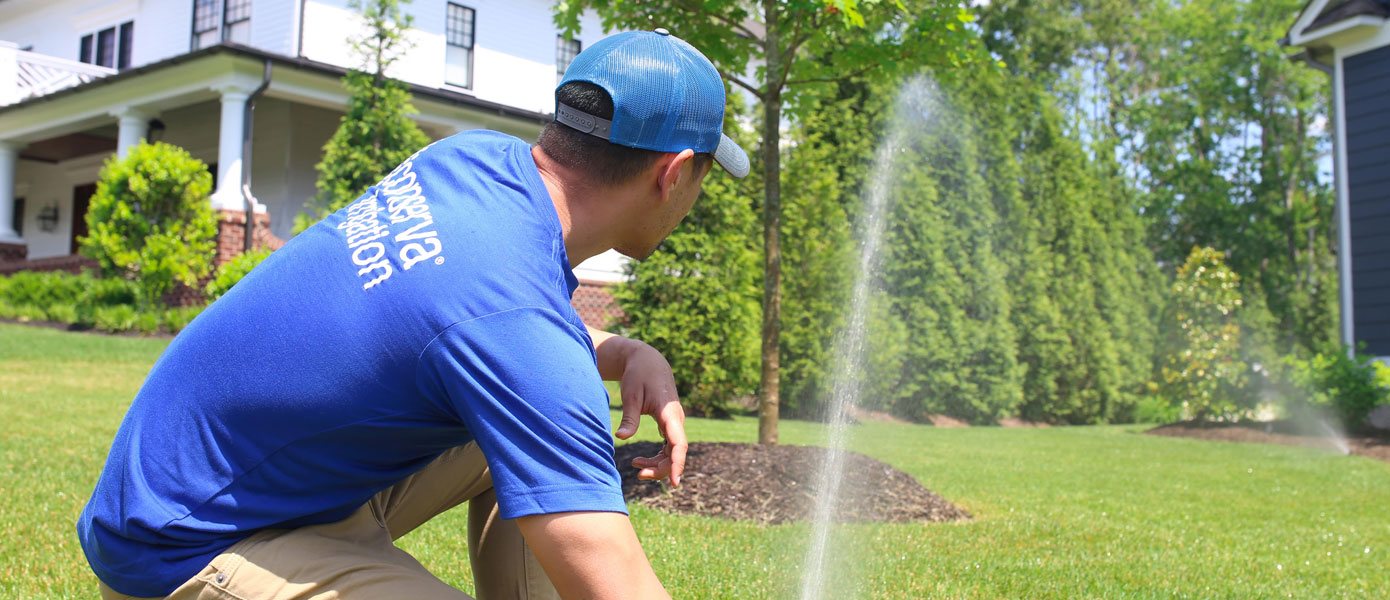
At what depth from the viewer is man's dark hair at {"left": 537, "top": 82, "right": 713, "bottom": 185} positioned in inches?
60.7

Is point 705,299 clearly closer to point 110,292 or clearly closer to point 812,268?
point 812,268

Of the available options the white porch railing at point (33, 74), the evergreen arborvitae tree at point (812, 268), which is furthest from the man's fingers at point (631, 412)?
the white porch railing at point (33, 74)

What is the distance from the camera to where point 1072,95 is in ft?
79.6

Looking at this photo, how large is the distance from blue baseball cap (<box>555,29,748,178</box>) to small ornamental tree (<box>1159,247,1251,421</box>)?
1571 cm

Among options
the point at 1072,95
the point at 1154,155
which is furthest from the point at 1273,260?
the point at 1072,95

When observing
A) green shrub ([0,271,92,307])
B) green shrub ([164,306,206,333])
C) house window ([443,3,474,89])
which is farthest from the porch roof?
green shrub ([164,306,206,333])

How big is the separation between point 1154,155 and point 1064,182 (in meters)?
15.8

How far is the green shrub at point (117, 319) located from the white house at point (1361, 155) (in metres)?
16.5

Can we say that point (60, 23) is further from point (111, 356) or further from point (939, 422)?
point (939, 422)

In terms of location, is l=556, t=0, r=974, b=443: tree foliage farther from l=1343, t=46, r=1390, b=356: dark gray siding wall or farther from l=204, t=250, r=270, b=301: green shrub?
l=1343, t=46, r=1390, b=356: dark gray siding wall

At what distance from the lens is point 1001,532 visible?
509cm

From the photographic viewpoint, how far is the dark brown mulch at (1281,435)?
1102cm

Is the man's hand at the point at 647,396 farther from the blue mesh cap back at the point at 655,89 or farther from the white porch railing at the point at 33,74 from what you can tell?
the white porch railing at the point at 33,74

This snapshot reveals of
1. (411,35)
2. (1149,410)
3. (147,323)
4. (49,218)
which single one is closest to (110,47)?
(49,218)
